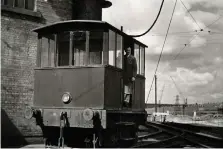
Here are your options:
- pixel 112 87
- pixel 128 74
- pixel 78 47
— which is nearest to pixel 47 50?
pixel 78 47

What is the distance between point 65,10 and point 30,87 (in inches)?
108

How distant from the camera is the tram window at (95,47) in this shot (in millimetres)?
8492

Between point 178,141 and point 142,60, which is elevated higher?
point 142,60

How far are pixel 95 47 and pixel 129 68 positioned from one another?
1.64 metres

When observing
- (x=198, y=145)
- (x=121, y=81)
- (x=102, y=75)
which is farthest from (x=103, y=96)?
(x=198, y=145)

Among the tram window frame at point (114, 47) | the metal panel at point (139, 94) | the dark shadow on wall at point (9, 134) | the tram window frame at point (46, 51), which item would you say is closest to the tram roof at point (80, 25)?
the tram window frame at point (114, 47)

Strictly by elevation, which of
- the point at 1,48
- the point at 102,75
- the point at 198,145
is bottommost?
the point at 198,145

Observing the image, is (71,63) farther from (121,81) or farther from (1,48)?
(1,48)

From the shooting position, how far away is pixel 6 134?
9.30 m

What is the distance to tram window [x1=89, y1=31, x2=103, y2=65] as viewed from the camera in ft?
27.9

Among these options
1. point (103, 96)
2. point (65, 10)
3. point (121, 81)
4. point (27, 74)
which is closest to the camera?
point (103, 96)

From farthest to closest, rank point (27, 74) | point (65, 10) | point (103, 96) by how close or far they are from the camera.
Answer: point (65, 10) → point (27, 74) → point (103, 96)

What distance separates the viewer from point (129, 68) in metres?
9.74

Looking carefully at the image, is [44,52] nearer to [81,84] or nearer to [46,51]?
[46,51]
